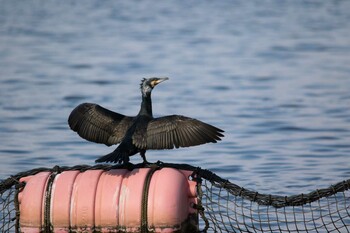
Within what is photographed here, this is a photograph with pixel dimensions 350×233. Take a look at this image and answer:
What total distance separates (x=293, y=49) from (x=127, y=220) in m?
15.2

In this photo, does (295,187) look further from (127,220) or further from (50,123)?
(50,123)

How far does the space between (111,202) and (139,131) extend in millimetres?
874

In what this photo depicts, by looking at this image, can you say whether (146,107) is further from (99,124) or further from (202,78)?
(202,78)

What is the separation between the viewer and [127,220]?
8.42m

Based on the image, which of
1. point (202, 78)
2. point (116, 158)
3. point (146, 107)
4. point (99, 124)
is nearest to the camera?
point (116, 158)

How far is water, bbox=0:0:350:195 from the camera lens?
13.4m

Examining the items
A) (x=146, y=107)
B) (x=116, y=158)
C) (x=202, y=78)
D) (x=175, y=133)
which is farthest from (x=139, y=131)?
(x=202, y=78)

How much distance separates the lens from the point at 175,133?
9047mm

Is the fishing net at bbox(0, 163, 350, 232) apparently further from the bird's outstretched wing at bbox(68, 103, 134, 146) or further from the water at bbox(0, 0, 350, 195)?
the water at bbox(0, 0, 350, 195)

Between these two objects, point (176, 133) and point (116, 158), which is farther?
point (176, 133)

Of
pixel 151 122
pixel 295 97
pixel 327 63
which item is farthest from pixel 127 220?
pixel 327 63

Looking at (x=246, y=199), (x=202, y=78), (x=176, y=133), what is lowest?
(x=246, y=199)

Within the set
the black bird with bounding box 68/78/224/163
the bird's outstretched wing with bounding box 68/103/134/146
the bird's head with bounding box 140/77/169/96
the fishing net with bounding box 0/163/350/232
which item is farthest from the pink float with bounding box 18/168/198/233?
the bird's head with bounding box 140/77/169/96

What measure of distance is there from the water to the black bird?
2628 millimetres
